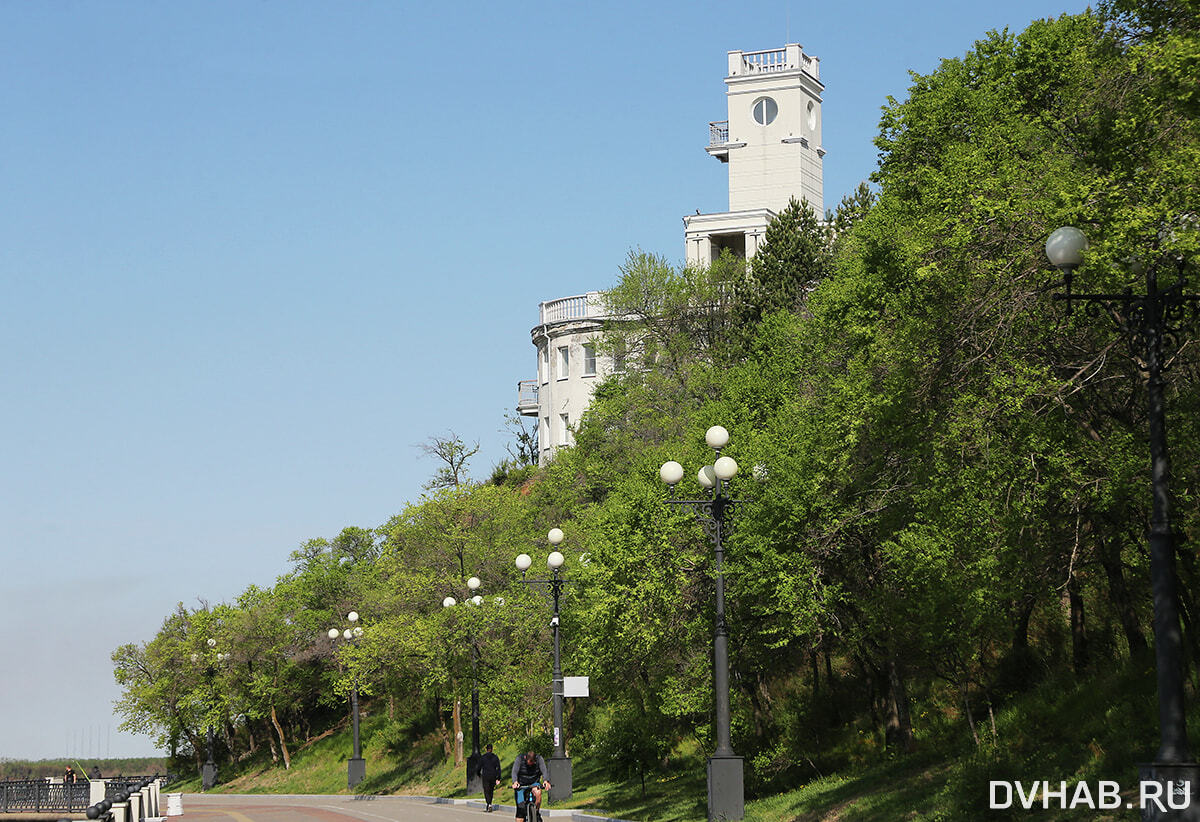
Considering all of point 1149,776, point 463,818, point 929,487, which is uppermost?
point 929,487

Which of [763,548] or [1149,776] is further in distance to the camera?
[763,548]

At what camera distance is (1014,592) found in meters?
20.2

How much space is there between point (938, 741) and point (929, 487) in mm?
7694

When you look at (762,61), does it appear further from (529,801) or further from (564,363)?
(529,801)

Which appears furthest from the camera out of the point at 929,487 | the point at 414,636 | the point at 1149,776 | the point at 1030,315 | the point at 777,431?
the point at 414,636

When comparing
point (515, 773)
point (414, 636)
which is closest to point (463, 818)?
point (515, 773)

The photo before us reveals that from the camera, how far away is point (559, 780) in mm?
33406

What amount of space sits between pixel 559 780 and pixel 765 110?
53122 mm

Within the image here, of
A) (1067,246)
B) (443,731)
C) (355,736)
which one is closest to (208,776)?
(443,731)

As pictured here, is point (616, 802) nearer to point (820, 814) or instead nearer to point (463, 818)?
point (463, 818)

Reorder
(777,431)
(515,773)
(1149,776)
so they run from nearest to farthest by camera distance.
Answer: (1149,776) → (515,773) → (777,431)

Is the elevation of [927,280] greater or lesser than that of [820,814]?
greater

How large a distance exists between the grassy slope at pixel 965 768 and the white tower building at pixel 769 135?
4696cm

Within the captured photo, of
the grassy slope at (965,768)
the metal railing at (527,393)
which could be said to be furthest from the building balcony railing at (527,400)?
the grassy slope at (965,768)
